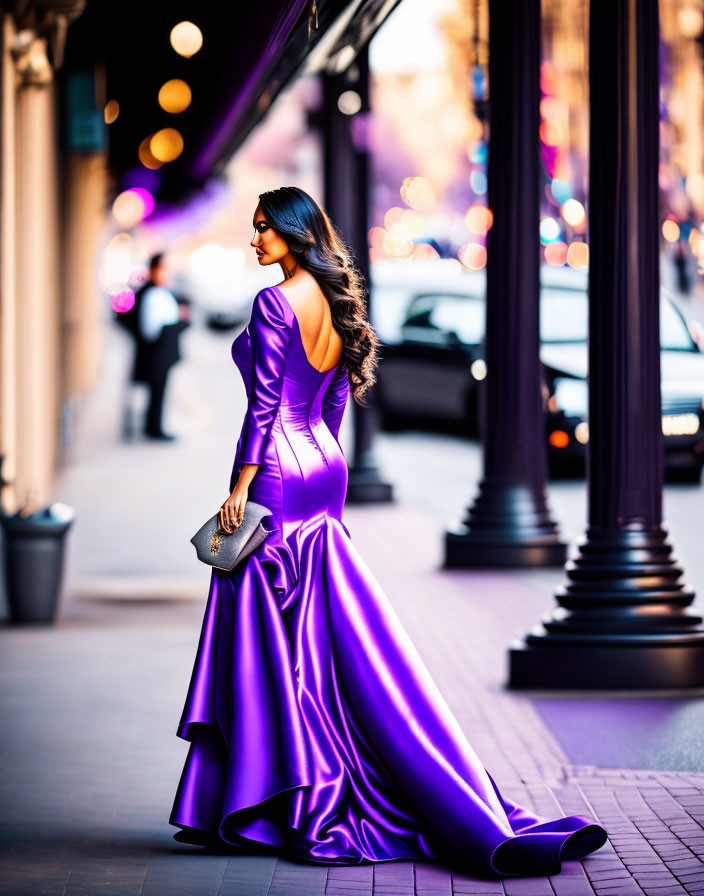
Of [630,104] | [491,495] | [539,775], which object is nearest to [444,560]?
[491,495]

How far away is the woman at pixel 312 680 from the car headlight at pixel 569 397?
1032cm

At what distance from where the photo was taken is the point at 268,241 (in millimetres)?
4996

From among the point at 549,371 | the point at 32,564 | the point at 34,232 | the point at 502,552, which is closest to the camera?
the point at 32,564

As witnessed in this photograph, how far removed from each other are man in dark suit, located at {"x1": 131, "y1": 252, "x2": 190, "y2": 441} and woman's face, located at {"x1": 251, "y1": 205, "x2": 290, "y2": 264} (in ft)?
45.9

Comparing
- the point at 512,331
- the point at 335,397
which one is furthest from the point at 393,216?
the point at 335,397

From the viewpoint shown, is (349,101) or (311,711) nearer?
(311,711)

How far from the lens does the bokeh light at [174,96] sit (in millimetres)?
23078

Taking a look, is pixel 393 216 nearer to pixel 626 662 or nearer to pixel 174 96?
pixel 174 96

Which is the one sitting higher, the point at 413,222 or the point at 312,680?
the point at 413,222

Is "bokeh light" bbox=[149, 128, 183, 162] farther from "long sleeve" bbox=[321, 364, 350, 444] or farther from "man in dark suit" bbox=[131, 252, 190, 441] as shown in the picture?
"long sleeve" bbox=[321, 364, 350, 444]

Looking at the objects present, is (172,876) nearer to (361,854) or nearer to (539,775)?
(361,854)

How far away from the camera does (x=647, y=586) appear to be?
7.28 m

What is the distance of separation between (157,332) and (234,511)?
14.8 meters

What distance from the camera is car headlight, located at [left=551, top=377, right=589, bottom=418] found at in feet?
50.2
